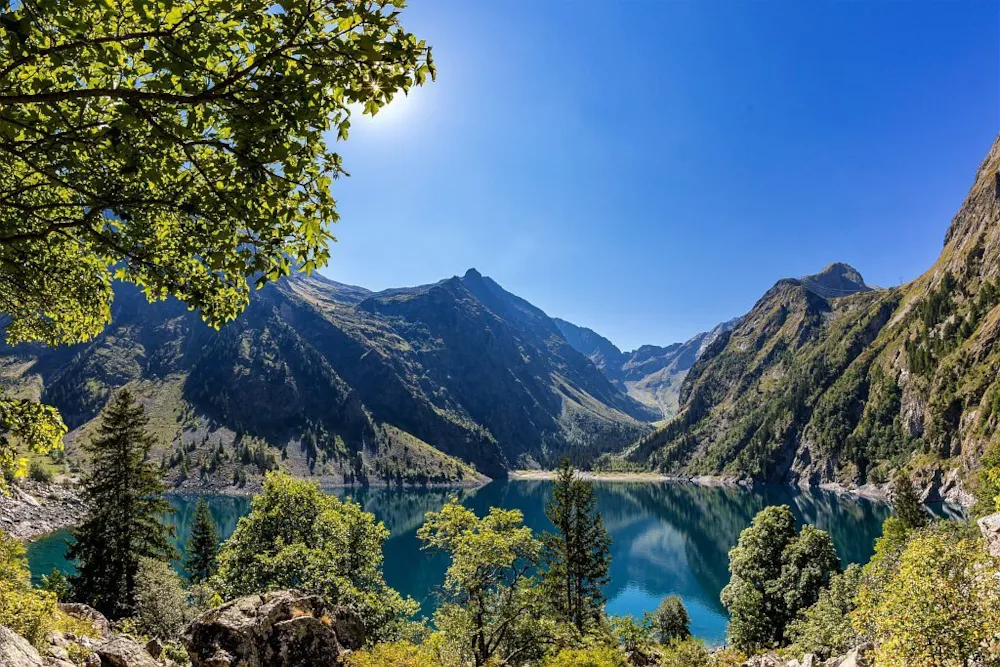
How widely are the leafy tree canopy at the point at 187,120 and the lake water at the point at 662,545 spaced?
38.9 meters

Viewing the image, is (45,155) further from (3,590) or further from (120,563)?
(120,563)

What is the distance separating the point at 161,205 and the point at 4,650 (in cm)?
770

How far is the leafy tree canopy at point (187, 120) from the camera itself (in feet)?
15.7

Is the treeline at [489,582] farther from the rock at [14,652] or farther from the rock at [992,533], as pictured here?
the rock at [14,652]

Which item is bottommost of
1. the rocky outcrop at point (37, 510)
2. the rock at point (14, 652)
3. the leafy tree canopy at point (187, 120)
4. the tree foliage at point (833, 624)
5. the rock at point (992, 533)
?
the rocky outcrop at point (37, 510)

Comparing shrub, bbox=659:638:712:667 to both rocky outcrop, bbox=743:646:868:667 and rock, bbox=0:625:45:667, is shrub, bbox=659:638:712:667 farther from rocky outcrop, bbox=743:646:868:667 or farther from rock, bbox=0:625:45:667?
rock, bbox=0:625:45:667

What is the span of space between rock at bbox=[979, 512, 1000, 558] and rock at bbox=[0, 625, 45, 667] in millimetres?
32262

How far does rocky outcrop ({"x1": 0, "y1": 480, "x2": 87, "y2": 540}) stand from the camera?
83500mm

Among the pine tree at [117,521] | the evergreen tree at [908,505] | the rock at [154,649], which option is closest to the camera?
the rock at [154,649]

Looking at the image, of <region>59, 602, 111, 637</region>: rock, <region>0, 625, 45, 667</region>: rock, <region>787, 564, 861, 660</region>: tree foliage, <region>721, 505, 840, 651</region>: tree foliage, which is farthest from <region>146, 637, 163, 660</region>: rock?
<region>721, 505, 840, 651</region>: tree foliage

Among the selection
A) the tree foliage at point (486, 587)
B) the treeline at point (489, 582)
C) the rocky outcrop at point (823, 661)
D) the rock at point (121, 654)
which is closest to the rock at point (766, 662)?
the rocky outcrop at point (823, 661)

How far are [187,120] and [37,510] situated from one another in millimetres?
124296

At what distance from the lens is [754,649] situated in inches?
1908

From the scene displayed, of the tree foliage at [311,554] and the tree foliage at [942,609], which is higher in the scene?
the tree foliage at [942,609]
